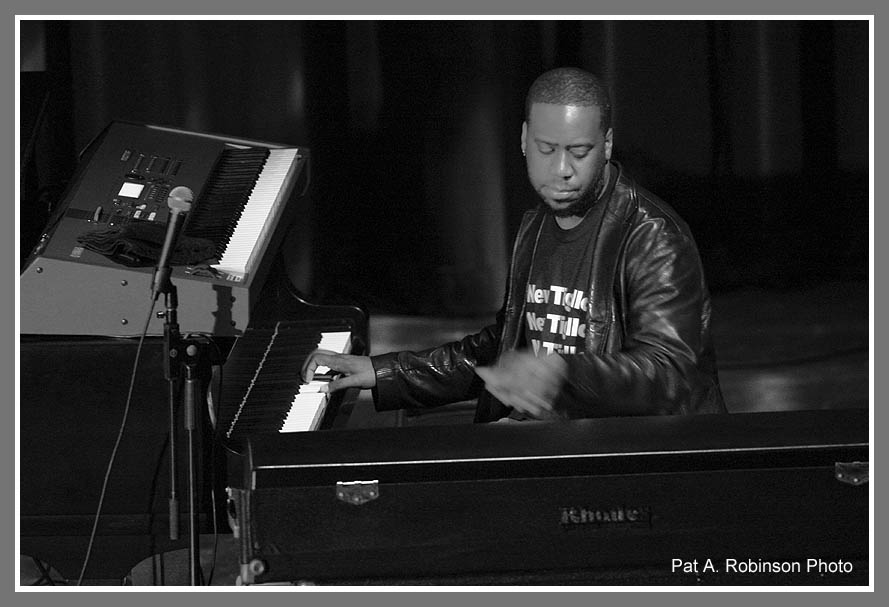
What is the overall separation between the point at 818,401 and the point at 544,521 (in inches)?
109

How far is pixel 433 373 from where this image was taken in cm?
336

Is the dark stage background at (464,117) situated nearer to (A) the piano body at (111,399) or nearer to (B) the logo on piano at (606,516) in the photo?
(A) the piano body at (111,399)

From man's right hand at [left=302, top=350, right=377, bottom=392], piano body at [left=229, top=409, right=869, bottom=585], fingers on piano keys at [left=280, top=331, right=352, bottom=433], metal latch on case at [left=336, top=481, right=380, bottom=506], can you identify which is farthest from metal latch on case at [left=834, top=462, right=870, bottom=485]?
fingers on piano keys at [left=280, top=331, right=352, bottom=433]

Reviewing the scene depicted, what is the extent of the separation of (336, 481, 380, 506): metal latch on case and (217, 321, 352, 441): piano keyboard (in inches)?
37.6

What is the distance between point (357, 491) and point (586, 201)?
3.53 feet

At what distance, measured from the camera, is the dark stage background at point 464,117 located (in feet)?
14.7

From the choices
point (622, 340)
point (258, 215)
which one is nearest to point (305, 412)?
point (258, 215)

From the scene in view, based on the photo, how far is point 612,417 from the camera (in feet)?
9.16

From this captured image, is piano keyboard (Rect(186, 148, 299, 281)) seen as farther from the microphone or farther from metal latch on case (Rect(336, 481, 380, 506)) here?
metal latch on case (Rect(336, 481, 380, 506))

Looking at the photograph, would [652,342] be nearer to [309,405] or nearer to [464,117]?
[309,405]

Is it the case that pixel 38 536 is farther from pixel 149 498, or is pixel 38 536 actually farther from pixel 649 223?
pixel 649 223

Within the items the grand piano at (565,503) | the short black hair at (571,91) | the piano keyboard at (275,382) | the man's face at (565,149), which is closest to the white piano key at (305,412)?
the piano keyboard at (275,382)

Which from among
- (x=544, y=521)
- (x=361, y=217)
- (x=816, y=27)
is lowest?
(x=544, y=521)

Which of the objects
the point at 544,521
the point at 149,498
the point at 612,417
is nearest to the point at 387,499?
the point at 544,521
